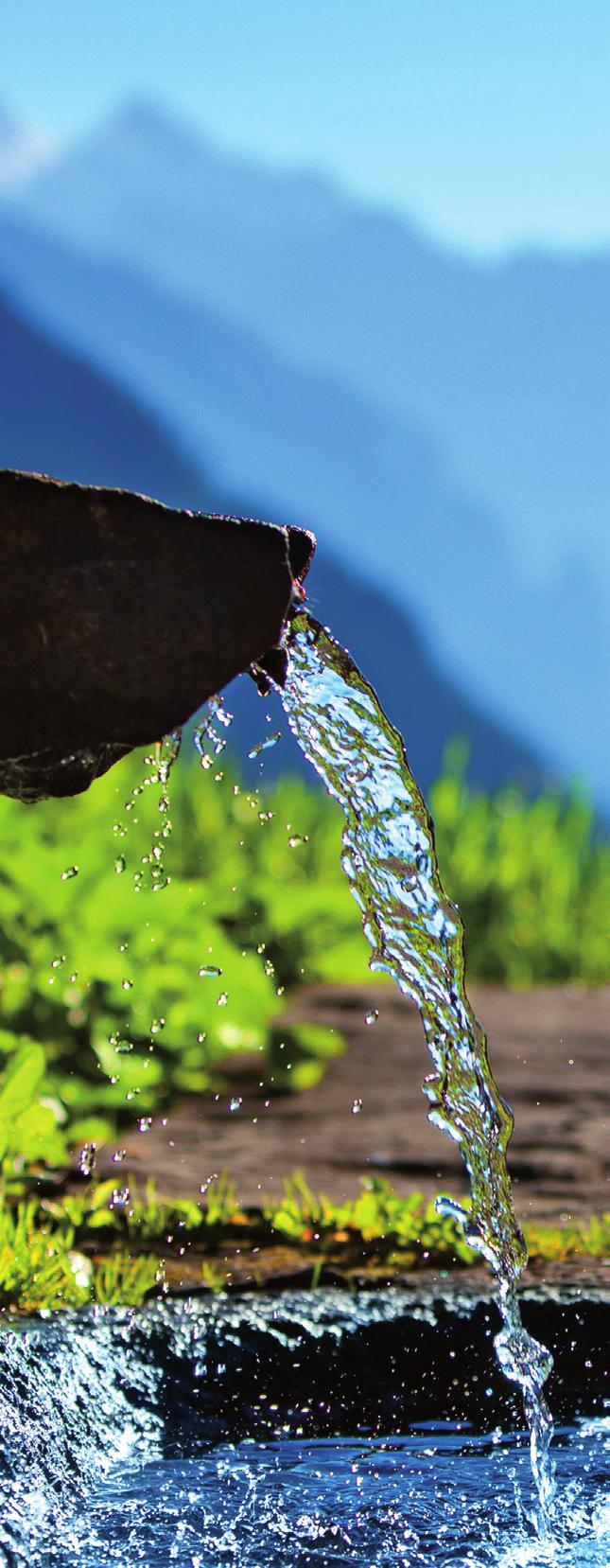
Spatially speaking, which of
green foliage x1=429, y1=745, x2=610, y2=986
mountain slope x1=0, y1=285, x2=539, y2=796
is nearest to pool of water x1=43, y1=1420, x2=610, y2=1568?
green foliage x1=429, y1=745, x2=610, y2=986

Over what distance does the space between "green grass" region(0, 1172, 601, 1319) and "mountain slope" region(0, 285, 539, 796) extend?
12.4m

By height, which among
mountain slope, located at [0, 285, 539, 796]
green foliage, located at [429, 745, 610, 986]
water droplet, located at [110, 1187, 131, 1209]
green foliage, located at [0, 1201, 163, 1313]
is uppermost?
mountain slope, located at [0, 285, 539, 796]

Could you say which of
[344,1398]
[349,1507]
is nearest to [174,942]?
[344,1398]

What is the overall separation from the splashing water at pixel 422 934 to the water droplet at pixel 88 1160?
793 millimetres

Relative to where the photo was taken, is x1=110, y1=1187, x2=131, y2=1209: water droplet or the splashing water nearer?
the splashing water

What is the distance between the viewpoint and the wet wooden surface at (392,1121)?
13.3ft

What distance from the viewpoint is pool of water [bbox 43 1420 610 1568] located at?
2354mm

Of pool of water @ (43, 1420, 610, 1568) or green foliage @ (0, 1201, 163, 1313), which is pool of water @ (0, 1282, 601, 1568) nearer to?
pool of water @ (43, 1420, 610, 1568)

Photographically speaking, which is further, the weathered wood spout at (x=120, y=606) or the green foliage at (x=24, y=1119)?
the green foliage at (x=24, y=1119)

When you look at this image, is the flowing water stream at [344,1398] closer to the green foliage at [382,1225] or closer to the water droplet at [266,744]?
the water droplet at [266,744]

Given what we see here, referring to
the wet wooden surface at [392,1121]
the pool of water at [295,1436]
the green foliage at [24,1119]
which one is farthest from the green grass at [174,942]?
the pool of water at [295,1436]

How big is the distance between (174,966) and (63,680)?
2.75 metres

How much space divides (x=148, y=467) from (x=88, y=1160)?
13.6 m

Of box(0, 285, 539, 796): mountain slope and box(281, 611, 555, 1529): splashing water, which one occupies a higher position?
box(0, 285, 539, 796): mountain slope
